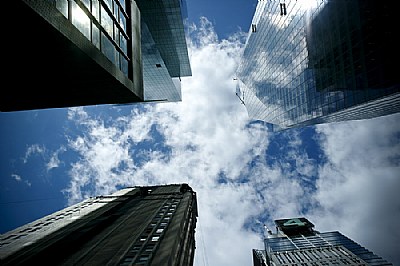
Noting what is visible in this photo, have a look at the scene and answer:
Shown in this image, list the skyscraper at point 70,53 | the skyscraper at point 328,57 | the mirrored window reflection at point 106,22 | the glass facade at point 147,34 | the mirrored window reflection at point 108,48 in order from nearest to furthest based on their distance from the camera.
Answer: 1. the skyscraper at point 70,53
2. the glass facade at point 147,34
3. the mirrored window reflection at point 108,48
4. the mirrored window reflection at point 106,22
5. the skyscraper at point 328,57

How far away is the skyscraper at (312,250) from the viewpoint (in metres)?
125

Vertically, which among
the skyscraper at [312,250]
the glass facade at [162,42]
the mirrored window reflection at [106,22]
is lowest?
the skyscraper at [312,250]

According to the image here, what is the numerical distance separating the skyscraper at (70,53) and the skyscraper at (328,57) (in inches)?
1074

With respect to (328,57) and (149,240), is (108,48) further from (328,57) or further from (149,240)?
(149,240)

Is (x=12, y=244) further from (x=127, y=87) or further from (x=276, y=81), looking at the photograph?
(x=276, y=81)

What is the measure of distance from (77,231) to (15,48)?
61160 millimetres

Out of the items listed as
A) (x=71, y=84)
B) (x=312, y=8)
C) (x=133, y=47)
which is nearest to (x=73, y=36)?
(x=71, y=84)

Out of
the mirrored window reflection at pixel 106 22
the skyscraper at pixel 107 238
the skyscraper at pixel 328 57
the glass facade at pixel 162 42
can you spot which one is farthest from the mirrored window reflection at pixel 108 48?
the glass facade at pixel 162 42

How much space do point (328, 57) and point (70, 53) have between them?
41541mm

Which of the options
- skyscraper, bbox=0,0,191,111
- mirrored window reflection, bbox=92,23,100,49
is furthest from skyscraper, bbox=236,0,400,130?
mirrored window reflection, bbox=92,23,100,49

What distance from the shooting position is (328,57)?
148 feet

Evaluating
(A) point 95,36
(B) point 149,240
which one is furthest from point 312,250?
(A) point 95,36

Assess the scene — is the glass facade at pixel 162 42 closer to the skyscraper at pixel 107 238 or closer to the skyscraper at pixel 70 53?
the skyscraper at pixel 70 53

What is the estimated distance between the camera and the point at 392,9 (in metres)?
27.9
